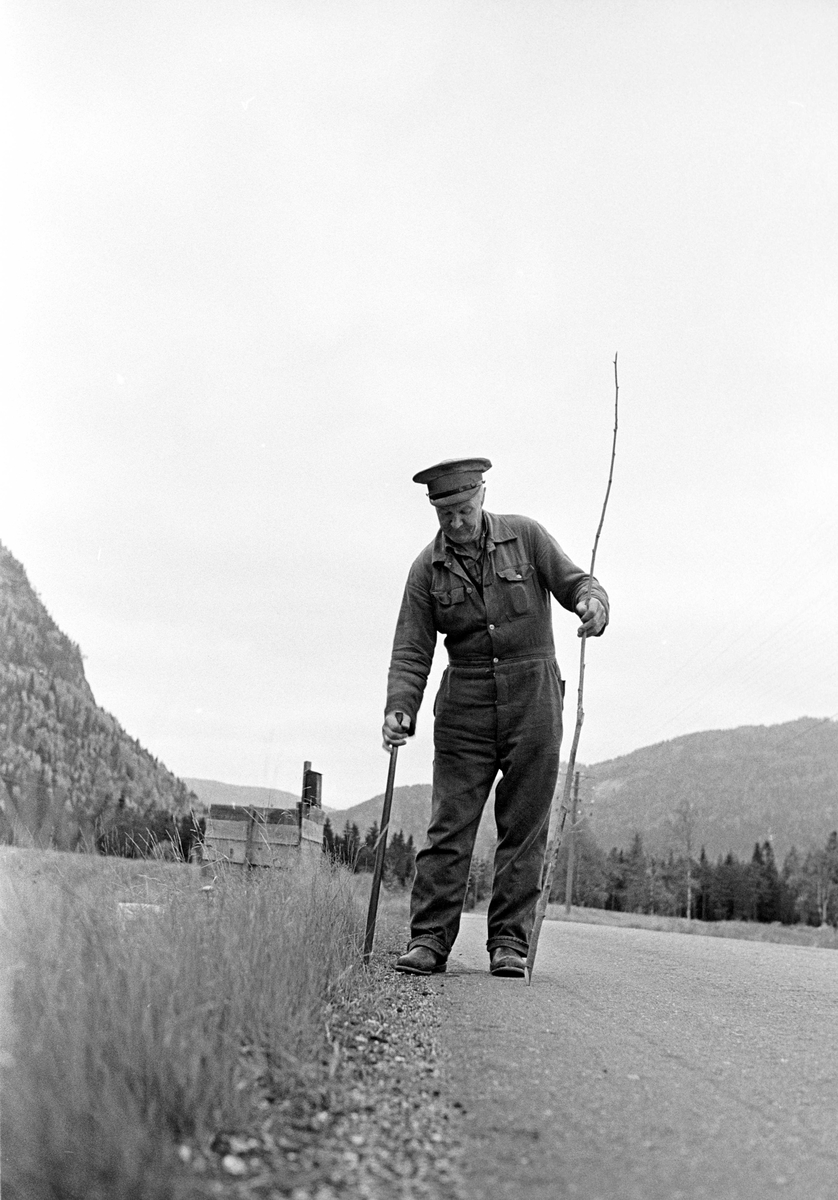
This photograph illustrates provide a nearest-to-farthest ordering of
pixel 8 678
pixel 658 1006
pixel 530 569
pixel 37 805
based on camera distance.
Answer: pixel 8 678
pixel 37 805
pixel 658 1006
pixel 530 569

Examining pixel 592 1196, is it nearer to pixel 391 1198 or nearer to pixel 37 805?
pixel 391 1198

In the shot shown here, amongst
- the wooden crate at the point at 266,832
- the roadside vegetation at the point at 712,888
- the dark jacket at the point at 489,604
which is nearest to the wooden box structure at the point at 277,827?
the wooden crate at the point at 266,832

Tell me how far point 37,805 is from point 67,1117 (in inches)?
32.8

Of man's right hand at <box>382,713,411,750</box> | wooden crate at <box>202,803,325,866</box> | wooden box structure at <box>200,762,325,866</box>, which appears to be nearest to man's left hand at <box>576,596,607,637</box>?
man's right hand at <box>382,713,411,750</box>

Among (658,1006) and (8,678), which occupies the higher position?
(8,678)

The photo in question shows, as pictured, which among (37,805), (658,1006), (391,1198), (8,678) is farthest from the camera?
(658,1006)

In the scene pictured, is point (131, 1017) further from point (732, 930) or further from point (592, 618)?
point (732, 930)

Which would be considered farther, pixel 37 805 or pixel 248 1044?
pixel 37 805

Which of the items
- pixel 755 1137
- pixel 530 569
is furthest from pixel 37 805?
pixel 530 569

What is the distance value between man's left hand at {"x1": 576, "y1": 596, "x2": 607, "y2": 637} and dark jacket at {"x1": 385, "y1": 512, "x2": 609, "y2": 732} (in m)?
0.10

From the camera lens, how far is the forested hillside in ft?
7.77

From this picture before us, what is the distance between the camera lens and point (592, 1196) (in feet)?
6.13

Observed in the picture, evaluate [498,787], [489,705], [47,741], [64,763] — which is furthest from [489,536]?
[47,741]

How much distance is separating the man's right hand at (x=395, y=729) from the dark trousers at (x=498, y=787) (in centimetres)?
20
